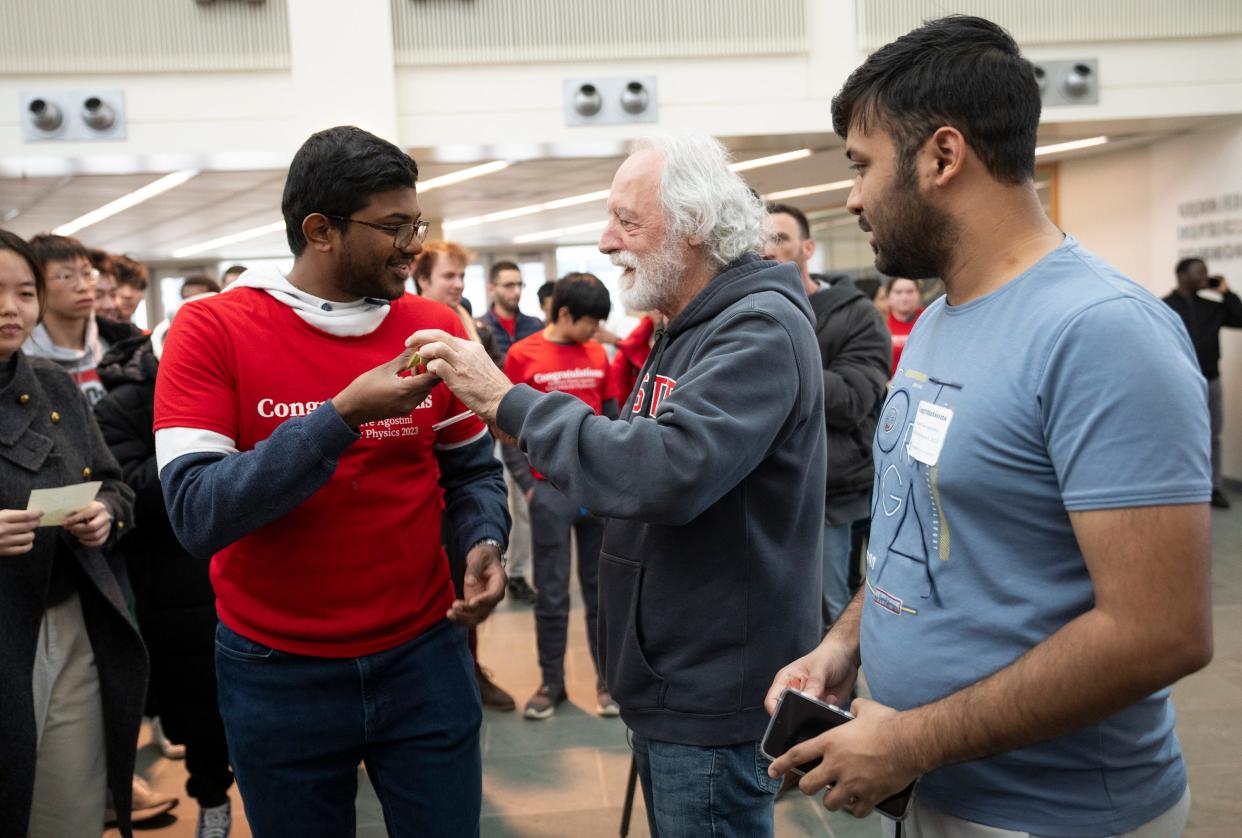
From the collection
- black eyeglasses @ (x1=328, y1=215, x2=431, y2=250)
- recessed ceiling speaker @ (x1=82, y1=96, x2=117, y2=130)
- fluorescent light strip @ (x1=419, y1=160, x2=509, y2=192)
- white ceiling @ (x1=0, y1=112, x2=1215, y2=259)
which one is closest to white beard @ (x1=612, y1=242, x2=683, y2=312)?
black eyeglasses @ (x1=328, y1=215, x2=431, y2=250)

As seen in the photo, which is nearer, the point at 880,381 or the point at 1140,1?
the point at 880,381

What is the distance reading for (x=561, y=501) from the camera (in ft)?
14.0

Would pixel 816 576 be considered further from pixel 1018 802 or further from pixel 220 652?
pixel 220 652

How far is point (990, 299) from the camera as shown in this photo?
119 centimetres

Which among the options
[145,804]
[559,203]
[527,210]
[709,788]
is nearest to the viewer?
[709,788]

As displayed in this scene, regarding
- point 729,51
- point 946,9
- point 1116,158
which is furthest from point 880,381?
point 1116,158

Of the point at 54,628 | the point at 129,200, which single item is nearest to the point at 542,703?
the point at 54,628

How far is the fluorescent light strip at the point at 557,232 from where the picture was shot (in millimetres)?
17027

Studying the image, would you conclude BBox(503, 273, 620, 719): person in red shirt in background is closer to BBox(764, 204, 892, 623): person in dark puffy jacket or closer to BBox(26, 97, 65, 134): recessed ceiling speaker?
BBox(764, 204, 892, 623): person in dark puffy jacket

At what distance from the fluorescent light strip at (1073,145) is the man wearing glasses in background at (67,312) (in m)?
8.49

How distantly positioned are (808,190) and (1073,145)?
3918 millimetres

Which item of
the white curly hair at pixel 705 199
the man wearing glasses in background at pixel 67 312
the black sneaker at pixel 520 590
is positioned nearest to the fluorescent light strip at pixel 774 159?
the black sneaker at pixel 520 590

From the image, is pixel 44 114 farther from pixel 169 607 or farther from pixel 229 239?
pixel 229 239

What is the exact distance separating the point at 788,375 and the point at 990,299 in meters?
0.44
